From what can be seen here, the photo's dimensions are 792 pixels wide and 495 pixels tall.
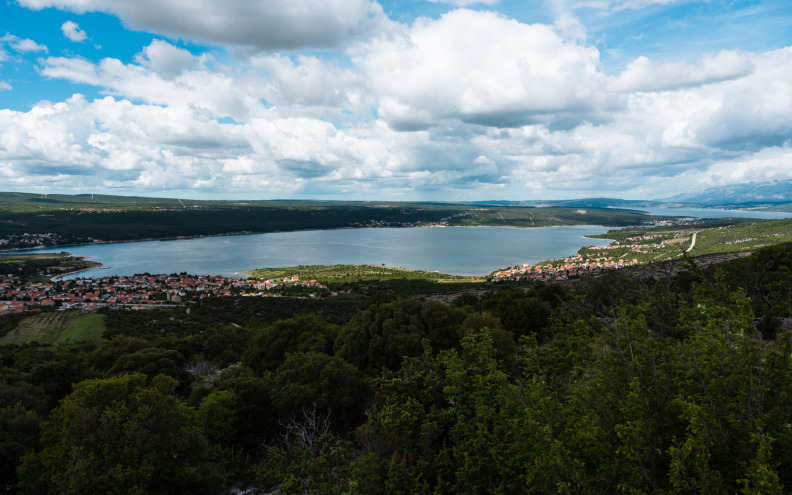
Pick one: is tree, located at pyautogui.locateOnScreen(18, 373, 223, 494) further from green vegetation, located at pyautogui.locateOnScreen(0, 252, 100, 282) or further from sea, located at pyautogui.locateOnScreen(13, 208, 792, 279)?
green vegetation, located at pyautogui.locateOnScreen(0, 252, 100, 282)

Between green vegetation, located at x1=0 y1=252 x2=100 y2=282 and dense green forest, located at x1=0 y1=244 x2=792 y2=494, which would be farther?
green vegetation, located at x1=0 y1=252 x2=100 y2=282

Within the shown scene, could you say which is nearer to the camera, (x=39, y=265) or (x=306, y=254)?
(x=39, y=265)

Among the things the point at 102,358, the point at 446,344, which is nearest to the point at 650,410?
the point at 446,344

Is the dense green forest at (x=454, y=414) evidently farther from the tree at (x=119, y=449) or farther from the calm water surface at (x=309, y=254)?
the calm water surface at (x=309, y=254)

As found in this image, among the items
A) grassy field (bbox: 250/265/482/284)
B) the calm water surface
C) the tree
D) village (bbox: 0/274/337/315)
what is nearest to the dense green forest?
the tree

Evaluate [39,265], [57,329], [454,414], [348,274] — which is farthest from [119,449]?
[39,265]

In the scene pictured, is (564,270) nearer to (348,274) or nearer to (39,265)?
(348,274)

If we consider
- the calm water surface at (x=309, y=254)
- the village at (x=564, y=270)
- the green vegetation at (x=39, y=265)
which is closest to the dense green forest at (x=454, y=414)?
the village at (x=564, y=270)
